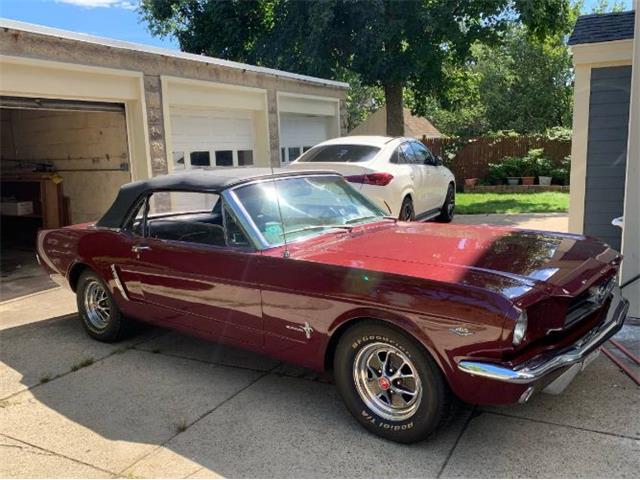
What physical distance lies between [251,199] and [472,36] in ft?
43.3

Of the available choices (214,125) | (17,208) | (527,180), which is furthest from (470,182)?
(17,208)

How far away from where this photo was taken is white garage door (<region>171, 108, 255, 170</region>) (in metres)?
10.1

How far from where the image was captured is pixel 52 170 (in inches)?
436

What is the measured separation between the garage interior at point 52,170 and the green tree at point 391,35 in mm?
7305

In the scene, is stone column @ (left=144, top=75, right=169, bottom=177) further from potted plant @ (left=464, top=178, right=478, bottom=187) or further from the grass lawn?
potted plant @ (left=464, top=178, right=478, bottom=187)

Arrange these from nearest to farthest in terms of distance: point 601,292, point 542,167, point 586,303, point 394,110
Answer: point 586,303 < point 601,292 < point 394,110 < point 542,167

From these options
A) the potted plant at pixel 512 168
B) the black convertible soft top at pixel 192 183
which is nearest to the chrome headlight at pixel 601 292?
the black convertible soft top at pixel 192 183

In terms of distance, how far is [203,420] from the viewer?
3.71m

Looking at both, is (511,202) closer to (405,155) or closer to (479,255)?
(405,155)

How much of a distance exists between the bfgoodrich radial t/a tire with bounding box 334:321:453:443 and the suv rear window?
5259mm

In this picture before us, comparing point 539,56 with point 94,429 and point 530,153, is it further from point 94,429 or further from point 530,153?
point 94,429

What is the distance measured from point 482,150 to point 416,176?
38.2 ft

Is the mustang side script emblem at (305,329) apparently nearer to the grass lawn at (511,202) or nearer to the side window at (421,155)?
the side window at (421,155)

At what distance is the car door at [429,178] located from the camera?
9.33 m
